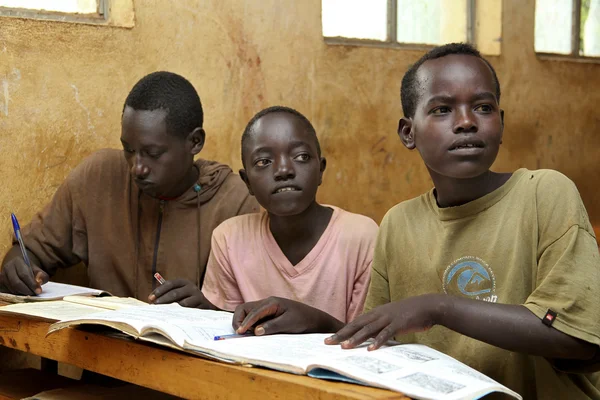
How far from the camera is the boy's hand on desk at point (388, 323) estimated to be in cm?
159

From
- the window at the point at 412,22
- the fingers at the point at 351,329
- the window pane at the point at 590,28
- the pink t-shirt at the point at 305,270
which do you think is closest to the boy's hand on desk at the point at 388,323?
the fingers at the point at 351,329

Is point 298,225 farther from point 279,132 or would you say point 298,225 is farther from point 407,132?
point 407,132

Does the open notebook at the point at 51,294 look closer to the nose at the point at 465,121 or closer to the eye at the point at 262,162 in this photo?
the eye at the point at 262,162

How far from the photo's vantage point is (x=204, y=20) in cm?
382

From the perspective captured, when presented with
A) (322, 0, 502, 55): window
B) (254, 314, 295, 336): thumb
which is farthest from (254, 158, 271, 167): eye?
(322, 0, 502, 55): window

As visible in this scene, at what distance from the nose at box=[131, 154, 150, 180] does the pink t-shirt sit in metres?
0.38

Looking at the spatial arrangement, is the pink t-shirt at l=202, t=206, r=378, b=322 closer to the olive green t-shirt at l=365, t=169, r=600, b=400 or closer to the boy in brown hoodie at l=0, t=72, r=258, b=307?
the boy in brown hoodie at l=0, t=72, r=258, b=307

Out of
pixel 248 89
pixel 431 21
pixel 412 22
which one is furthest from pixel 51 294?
pixel 431 21

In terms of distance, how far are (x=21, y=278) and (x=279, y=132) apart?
39.5 inches

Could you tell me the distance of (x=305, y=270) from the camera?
265 centimetres

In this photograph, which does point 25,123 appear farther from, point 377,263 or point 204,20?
point 377,263

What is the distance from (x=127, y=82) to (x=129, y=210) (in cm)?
69

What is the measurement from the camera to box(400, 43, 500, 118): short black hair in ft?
6.84

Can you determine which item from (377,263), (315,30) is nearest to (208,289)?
(377,263)
